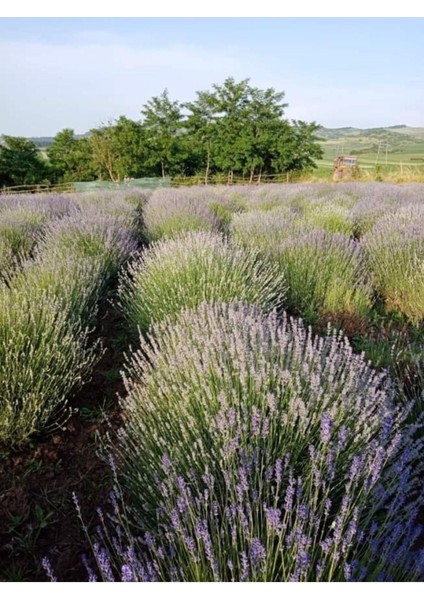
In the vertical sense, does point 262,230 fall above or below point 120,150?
below

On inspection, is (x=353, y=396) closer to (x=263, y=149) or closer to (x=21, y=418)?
(x=21, y=418)

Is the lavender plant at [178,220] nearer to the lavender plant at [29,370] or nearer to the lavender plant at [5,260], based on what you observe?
the lavender plant at [5,260]

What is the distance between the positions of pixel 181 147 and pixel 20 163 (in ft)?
31.0

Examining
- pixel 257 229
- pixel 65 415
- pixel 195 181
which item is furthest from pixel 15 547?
pixel 195 181

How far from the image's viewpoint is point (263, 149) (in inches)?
1174

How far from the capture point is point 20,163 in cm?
2766

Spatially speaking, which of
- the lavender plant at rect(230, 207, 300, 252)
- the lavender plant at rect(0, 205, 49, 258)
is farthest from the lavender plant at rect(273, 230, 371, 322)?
the lavender plant at rect(0, 205, 49, 258)

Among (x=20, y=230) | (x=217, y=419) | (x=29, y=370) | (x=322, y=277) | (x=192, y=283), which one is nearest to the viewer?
(x=217, y=419)

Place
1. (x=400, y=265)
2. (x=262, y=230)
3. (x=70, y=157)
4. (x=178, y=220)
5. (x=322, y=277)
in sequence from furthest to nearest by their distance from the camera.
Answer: (x=70, y=157), (x=178, y=220), (x=262, y=230), (x=400, y=265), (x=322, y=277)

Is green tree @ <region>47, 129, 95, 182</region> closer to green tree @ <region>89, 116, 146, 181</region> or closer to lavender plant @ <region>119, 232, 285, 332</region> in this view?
green tree @ <region>89, 116, 146, 181</region>

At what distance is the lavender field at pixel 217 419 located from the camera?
1.28m

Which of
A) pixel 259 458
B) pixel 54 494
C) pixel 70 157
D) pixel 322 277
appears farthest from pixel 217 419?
pixel 70 157

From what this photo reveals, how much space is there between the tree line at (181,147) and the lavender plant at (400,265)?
2241 cm

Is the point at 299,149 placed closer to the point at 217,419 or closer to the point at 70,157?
the point at 70,157
